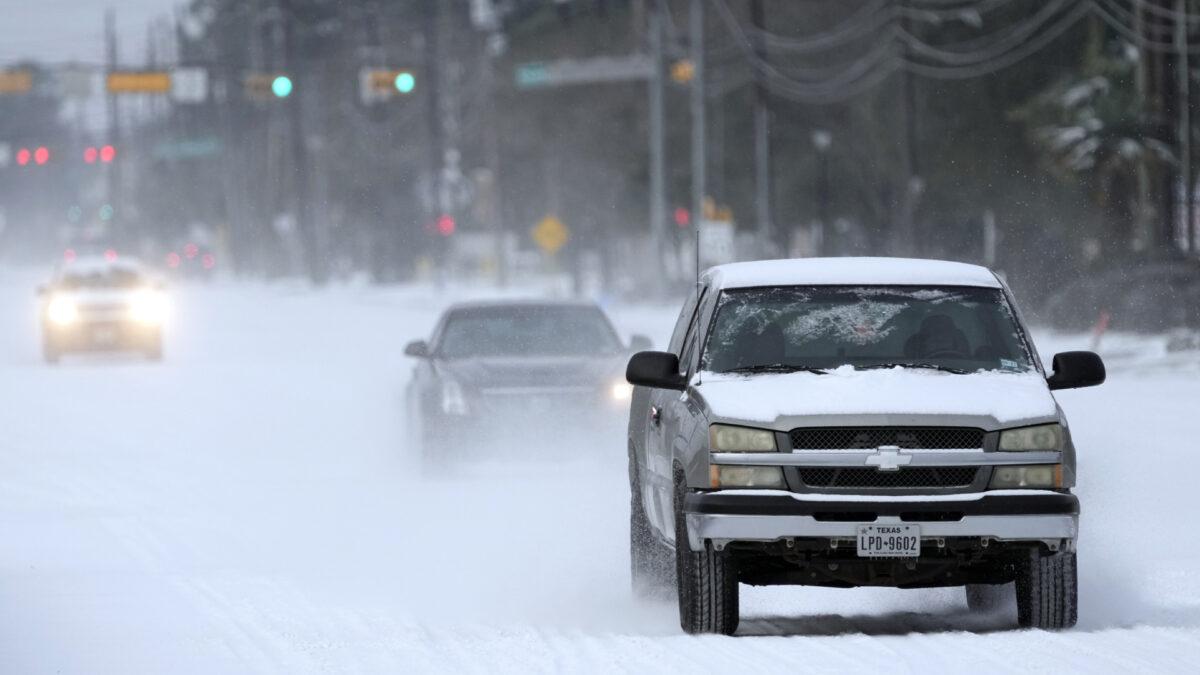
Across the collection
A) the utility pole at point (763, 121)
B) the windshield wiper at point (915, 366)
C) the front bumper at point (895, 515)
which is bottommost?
the front bumper at point (895, 515)

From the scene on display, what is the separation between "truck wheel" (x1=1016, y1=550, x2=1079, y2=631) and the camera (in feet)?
31.7

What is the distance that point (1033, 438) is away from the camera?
9508 millimetres

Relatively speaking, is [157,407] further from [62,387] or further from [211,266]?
[211,266]

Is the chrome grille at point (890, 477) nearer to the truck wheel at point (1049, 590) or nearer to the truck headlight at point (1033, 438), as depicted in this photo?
the truck headlight at point (1033, 438)

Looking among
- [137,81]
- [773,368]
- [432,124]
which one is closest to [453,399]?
[773,368]

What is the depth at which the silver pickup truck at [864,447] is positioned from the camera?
9.38 metres

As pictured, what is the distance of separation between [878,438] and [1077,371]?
131 cm

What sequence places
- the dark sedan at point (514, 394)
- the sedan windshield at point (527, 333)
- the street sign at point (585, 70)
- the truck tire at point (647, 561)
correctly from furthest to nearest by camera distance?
the street sign at point (585, 70) < the sedan windshield at point (527, 333) < the dark sedan at point (514, 394) < the truck tire at point (647, 561)

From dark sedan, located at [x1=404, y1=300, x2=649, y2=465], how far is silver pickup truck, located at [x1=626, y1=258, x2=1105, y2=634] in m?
7.25

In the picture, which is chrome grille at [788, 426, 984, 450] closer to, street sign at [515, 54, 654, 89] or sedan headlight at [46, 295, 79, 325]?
sedan headlight at [46, 295, 79, 325]

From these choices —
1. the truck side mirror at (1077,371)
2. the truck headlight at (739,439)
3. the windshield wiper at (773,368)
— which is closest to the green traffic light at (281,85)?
the windshield wiper at (773,368)

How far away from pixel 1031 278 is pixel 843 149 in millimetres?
23340

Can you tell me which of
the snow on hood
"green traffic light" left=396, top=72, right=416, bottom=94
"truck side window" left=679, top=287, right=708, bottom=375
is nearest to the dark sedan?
"truck side window" left=679, top=287, right=708, bottom=375

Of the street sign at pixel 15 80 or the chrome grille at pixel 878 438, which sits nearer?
the chrome grille at pixel 878 438
